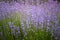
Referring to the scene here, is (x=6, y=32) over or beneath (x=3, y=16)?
beneath

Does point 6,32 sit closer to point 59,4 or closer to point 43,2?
point 43,2

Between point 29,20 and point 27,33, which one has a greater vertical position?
point 29,20

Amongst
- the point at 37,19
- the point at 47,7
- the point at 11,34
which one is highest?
the point at 47,7

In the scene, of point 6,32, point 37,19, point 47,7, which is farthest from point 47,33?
point 6,32

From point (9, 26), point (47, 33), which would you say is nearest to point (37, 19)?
point (47, 33)

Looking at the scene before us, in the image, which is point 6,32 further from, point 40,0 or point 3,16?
point 40,0

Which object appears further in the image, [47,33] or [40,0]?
[40,0]
